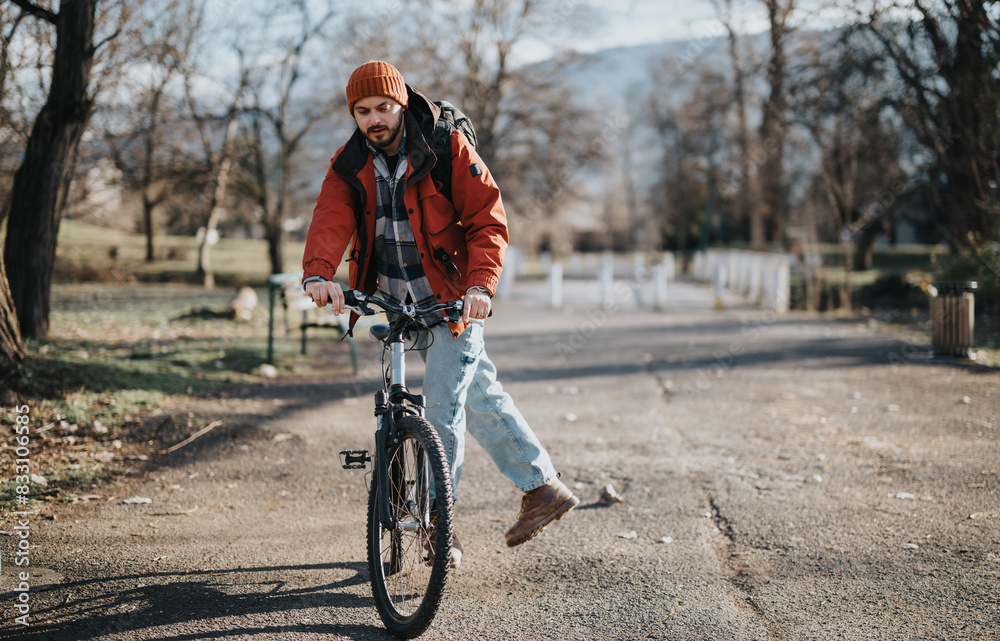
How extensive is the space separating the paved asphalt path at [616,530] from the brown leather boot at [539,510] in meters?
0.19

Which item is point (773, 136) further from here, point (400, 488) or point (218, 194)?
point (400, 488)

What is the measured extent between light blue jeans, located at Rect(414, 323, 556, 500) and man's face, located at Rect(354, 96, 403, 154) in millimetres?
755

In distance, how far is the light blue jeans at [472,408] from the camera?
3.09 metres

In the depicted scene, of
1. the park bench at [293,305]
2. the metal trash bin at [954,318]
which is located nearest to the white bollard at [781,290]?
the metal trash bin at [954,318]

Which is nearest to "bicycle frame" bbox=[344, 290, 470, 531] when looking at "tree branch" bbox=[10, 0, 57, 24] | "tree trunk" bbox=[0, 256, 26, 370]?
"tree trunk" bbox=[0, 256, 26, 370]

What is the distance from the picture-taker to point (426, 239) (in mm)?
3074

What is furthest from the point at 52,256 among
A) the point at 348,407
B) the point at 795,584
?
the point at 795,584

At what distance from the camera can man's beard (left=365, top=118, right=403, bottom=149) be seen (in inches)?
118

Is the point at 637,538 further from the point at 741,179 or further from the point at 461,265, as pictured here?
the point at 741,179

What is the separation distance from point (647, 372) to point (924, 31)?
27.2ft

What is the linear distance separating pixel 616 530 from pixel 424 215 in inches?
72.6

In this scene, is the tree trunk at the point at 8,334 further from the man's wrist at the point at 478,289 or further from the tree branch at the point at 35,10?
the man's wrist at the point at 478,289

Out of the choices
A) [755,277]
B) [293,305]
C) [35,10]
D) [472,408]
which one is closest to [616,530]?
[472,408]

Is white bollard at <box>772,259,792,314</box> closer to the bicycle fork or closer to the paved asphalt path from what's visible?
the paved asphalt path
